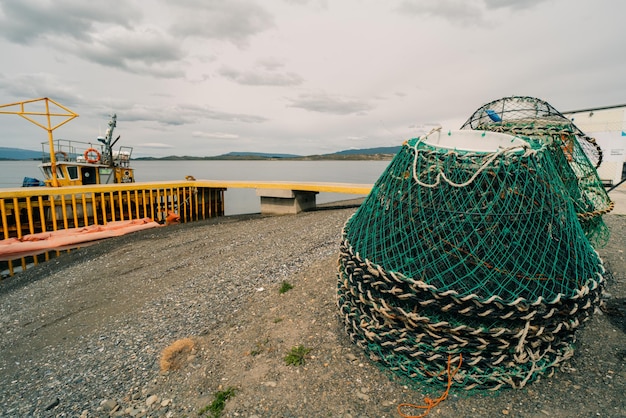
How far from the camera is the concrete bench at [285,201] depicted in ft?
61.7

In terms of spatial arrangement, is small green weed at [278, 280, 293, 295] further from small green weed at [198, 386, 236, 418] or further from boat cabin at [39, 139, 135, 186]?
boat cabin at [39, 139, 135, 186]

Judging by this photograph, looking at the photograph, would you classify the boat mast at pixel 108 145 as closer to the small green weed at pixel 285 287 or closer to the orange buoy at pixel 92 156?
the orange buoy at pixel 92 156

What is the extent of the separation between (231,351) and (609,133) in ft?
78.7

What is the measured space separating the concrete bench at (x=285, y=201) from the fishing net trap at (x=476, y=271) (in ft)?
49.4

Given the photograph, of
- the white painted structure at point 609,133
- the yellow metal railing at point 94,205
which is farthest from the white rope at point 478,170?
the white painted structure at point 609,133

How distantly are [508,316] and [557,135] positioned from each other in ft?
11.8

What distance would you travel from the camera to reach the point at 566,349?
336 centimetres

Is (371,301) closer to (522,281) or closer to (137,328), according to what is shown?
(522,281)

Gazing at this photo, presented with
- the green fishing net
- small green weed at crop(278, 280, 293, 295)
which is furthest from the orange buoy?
the green fishing net

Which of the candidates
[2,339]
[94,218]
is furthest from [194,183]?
[2,339]

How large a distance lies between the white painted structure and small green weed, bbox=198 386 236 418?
2230 centimetres

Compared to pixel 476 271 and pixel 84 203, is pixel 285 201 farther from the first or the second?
pixel 476 271

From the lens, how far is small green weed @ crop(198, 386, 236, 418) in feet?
11.5

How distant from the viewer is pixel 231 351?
4570mm
